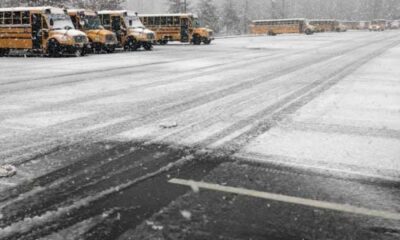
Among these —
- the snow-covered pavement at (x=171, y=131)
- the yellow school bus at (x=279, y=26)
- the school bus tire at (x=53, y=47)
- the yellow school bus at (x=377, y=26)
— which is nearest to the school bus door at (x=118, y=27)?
the school bus tire at (x=53, y=47)

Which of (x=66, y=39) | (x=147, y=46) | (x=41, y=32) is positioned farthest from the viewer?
(x=147, y=46)

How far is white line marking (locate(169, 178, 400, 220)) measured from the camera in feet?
13.1

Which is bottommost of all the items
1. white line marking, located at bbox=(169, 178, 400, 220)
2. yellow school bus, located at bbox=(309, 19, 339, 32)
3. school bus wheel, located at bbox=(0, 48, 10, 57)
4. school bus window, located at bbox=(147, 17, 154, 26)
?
white line marking, located at bbox=(169, 178, 400, 220)

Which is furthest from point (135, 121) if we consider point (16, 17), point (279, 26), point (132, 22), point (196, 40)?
point (279, 26)

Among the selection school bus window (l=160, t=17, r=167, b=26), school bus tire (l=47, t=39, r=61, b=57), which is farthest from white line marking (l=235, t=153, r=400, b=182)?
school bus window (l=160, t=17, r=167, b=26)

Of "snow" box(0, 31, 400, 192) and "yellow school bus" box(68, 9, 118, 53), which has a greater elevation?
"yellow school bus" box(68, 9, 118, 53)

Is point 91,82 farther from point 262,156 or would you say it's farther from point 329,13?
point 329,13

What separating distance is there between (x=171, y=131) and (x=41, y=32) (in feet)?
65.3

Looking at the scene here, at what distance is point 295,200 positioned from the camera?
4.25 meters

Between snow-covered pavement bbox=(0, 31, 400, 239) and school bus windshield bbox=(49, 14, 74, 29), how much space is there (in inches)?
468

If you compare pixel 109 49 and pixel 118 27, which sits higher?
pixel 118 27

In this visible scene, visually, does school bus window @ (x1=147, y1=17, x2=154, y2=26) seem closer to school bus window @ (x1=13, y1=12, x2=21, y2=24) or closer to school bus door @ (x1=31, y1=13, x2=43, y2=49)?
school bus window @ (x1=13, y1=12, x2=21, y2=24)

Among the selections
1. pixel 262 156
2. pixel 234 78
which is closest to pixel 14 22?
pixel 234 78

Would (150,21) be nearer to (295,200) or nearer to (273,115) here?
(273,115)
